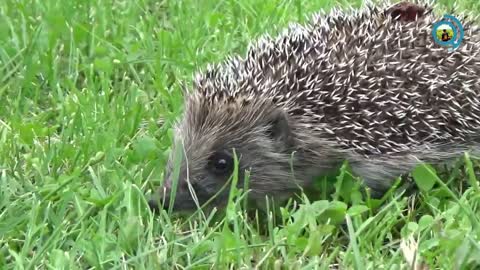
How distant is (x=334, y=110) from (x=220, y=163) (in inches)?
23.4

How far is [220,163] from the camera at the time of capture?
4.25 metres

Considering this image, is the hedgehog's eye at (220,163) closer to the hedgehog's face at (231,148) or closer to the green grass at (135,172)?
the hedgehog's face at (231,148)

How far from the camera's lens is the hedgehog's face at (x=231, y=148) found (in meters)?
4.21

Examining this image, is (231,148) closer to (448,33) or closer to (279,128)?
(279,128)

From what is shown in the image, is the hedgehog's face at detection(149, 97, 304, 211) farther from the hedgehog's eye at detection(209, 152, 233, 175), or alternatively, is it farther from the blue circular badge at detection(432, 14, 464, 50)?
the blue circular badge at detection(432, 14, 464, 50)

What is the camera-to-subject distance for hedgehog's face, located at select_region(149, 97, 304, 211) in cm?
421

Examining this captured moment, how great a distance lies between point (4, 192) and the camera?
4.07m

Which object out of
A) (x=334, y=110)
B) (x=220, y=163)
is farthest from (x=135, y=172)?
(x=334, y=110)

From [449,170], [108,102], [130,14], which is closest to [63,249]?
[108,102]

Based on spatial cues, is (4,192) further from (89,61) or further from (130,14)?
(130,14)

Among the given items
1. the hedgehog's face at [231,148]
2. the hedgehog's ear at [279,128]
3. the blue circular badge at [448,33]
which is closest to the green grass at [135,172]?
the hedgehog's face at [231,148]

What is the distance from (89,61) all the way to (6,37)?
1.61 ft

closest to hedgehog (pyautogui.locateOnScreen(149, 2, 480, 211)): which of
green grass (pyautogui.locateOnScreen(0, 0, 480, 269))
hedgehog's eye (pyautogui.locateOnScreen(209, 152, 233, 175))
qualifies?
hedgehog's eye (pyautogui.locateOnScreen(209, 152, 233, 175))

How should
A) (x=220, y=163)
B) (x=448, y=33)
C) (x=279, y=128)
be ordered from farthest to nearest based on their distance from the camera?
(x=448, y=33), (x=279, y=128), (x=220, y=163)
